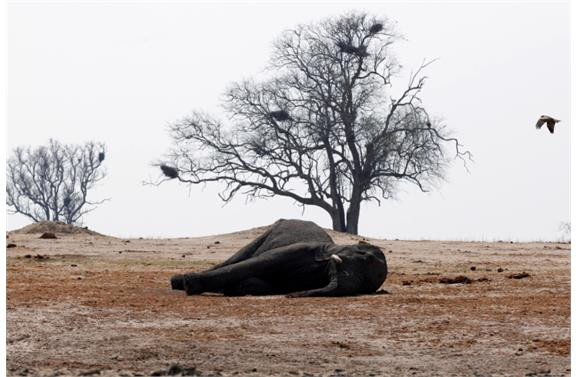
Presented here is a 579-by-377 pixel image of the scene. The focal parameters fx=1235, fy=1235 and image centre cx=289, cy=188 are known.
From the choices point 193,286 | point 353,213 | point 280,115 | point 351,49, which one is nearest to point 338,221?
point 353,213

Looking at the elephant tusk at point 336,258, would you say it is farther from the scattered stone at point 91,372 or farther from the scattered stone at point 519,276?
the scattered stone at point 91,372

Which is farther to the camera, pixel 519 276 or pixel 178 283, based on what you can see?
pixel 519 276

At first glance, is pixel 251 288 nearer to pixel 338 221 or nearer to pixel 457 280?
pixel 457 280

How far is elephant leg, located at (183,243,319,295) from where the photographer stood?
51.2ft

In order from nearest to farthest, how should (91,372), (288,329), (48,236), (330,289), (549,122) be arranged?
(91,372)
(549,122)
(288,329)
(330,289)
(48,236)

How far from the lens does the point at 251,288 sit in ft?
51.0

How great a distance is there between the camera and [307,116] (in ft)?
147

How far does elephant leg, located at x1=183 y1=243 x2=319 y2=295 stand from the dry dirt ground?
0.26 m

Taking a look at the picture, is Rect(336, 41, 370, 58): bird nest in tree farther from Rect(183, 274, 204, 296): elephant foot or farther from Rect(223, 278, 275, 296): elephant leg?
Rect(183, 274, 204, 296): elephant foot

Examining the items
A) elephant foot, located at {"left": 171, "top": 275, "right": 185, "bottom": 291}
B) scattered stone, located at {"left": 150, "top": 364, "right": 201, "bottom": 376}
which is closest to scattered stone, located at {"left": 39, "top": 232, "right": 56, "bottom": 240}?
elephant foot, located at {"left": 171, "top": 275, "right": 185, "bottom": 291}

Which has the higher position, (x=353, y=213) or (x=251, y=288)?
(x=353, y=213)

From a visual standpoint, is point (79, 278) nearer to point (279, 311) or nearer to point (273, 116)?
point (279, 311)

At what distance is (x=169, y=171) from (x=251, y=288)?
1186 inches

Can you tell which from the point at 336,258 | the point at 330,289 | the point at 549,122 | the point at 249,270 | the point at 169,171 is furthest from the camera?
the point at 169,171
